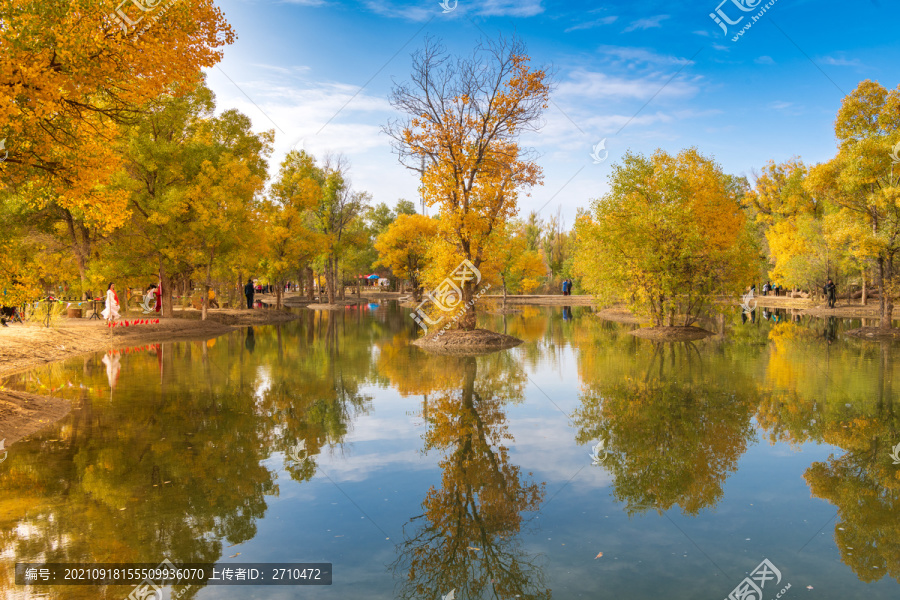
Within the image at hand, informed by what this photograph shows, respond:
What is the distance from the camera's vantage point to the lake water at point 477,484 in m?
5.09

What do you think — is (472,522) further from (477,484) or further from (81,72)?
(81,72)

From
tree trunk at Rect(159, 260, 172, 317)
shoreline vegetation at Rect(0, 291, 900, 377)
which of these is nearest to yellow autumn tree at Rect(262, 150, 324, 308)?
shoreline vegetation at Rect(0, 291, 900, 377)

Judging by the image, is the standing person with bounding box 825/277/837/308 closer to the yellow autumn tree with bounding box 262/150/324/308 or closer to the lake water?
the lake water

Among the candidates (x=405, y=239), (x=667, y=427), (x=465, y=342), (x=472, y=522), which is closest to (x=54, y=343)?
(x=465, y=342)

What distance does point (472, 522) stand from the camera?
602 centimetres

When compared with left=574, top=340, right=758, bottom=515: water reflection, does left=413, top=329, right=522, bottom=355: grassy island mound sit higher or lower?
higher

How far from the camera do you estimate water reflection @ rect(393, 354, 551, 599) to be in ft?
16.1

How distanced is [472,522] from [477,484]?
41.8 inches

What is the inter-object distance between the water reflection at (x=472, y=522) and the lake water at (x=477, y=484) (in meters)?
0.03

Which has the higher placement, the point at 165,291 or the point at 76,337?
the point at 165,291

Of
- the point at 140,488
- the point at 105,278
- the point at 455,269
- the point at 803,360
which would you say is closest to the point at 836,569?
the point at 140,488

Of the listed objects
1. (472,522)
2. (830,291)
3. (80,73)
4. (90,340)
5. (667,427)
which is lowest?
(472,522)

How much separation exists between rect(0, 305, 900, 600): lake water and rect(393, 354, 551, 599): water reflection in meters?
0.03

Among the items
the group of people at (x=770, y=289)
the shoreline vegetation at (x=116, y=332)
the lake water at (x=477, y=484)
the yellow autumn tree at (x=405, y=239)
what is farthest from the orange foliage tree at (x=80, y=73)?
the group of people at (x=770, y=289)
